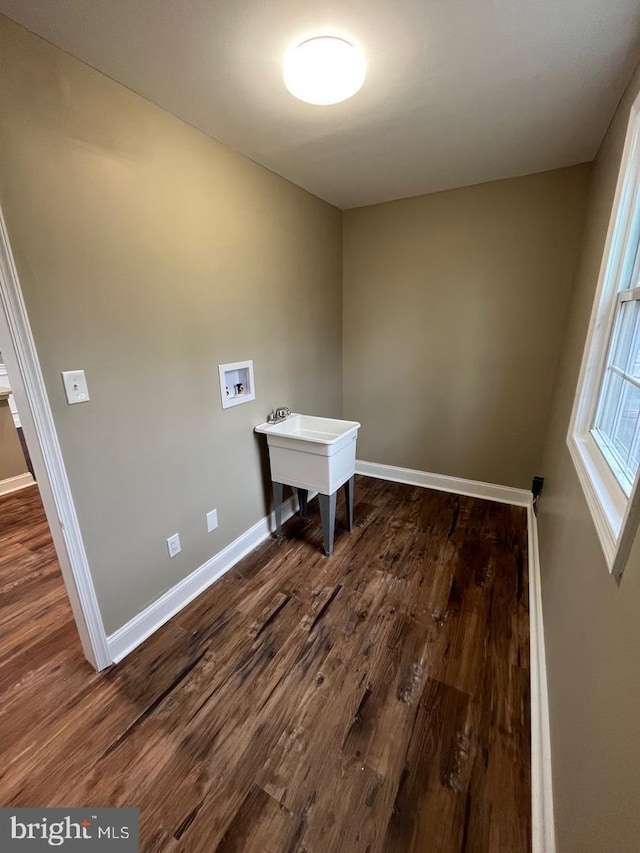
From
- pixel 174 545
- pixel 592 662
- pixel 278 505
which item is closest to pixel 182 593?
pixel 174 545

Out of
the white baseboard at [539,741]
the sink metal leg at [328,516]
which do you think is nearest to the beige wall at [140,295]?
the sink metal leg at [328,516]

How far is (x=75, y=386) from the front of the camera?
1.32 metres

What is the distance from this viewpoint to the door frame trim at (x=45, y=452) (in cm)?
113

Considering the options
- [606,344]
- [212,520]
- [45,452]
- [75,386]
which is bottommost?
[212,520]

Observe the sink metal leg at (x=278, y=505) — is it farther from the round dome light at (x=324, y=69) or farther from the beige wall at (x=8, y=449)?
the beige wall at (x=8, y=449)

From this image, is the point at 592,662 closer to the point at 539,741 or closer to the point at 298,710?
the point at 539,741

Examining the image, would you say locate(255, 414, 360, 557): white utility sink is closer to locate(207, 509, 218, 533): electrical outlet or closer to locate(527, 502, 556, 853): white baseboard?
locate(207, 509, 218, 533): electrical outlet

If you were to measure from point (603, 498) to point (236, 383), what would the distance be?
70.7 inches

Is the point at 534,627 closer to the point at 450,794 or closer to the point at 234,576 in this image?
the point at 450,794

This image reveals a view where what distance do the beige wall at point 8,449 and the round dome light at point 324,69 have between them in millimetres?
3482

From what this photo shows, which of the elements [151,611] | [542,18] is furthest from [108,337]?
[542,18]

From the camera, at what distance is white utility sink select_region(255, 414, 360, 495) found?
207cm

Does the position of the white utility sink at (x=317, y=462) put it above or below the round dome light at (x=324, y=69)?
below

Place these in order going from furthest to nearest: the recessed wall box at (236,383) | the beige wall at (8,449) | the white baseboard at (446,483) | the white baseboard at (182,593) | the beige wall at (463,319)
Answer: the beige wall at (8,449) < the white baseboard at (446,483) < the beige wall at (463,319) < the recessed wall box at (236,383) < the white baseboard at (182,593)
